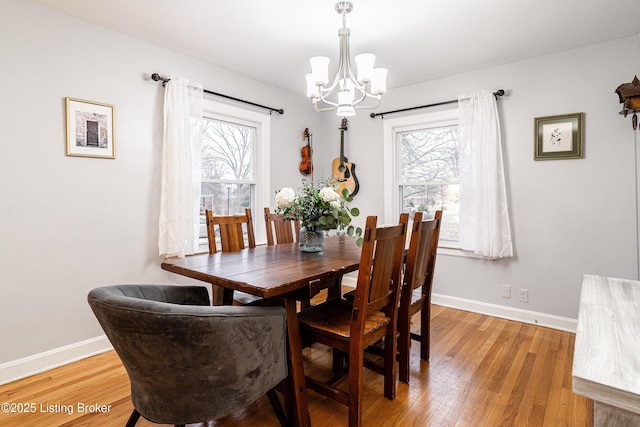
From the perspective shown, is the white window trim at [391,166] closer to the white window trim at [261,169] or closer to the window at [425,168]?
the window at [425,168]

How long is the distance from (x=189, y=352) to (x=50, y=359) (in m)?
1.91

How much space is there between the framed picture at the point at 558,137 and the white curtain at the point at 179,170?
3.14 meters

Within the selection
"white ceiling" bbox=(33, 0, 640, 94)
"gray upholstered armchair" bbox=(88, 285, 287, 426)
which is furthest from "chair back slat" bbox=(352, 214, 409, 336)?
"white ceiling" bbox=(33, 0, 640, 94)

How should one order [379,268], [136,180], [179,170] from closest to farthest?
[379,268]
[136,180]
[179,170]

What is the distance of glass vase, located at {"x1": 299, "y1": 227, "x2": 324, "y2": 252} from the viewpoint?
2340 mm

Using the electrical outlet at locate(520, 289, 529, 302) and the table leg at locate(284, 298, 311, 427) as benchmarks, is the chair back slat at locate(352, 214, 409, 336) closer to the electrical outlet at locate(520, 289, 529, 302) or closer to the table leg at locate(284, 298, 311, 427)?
the table leg at locate(284, 298, 311, 427)

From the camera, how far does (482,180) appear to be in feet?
10.8

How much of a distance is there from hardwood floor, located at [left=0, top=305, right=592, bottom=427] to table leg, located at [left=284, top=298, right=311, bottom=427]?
6.8 inches

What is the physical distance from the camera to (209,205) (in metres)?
3.44

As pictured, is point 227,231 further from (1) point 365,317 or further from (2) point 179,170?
(1) point 365,317

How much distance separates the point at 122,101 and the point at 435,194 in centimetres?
320

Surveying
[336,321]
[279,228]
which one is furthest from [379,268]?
[279,228]

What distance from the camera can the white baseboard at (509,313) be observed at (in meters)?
3.01

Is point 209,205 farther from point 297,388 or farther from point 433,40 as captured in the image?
point 433,40
